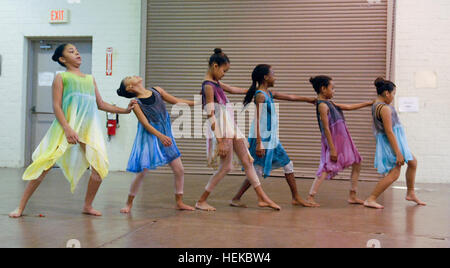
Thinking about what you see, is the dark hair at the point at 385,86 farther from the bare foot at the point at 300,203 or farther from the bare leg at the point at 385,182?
the bare foot at the point at 300,203

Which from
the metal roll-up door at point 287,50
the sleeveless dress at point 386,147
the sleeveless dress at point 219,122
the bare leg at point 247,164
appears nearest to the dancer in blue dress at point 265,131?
the bare leg at point 247,164

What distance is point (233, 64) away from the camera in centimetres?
816

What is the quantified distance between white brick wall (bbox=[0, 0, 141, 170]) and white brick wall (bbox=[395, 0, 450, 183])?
482cm

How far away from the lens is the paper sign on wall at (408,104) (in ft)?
24.7

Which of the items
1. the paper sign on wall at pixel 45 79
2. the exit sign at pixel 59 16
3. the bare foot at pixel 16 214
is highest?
the exit sign at pixel 59 16

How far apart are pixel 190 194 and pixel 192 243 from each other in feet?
8.68

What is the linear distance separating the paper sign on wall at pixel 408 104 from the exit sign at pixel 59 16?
249 inches

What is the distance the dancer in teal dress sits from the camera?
4402 mm

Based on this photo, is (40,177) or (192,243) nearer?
(192,243)

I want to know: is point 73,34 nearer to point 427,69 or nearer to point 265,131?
point 265,131

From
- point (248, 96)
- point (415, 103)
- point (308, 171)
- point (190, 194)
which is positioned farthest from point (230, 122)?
point (415, 103)

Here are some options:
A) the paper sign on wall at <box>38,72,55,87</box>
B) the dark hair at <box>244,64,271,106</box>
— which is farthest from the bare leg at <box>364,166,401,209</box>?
the paper sign on wall at <box>38,72,55,87</box>

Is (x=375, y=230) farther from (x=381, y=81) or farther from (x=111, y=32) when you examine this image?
(x=111, y=32)

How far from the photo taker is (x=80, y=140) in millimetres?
3732
